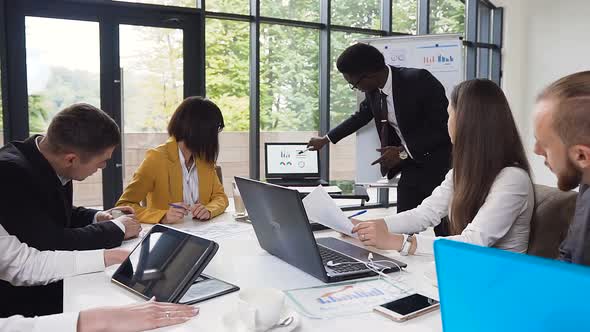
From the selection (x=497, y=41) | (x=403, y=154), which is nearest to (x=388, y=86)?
(x=403, y=154)

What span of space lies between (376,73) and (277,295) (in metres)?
2.03

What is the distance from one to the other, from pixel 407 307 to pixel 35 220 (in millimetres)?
1067

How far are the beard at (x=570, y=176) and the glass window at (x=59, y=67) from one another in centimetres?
365

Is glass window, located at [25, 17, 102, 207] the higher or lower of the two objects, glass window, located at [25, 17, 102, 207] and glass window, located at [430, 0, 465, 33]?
the lower

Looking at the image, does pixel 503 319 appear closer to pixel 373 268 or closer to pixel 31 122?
pixel 373 268

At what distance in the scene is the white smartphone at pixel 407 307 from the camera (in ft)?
3.32

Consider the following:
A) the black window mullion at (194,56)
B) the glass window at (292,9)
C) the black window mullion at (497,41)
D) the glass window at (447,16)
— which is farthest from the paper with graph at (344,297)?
the black window mullion at (497,41)

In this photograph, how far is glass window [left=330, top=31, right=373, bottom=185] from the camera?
513cm

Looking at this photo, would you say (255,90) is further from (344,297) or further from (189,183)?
(344,297)

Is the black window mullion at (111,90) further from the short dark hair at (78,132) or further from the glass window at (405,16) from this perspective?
the glass window at (405,16)

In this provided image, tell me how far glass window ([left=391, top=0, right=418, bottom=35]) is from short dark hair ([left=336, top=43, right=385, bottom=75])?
117 inches

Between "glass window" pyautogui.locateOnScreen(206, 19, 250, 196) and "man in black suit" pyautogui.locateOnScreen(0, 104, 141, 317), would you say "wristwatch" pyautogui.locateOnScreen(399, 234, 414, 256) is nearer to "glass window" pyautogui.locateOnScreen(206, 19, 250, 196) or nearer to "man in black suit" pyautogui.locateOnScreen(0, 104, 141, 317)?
"man in black suit" pyautogui.locateOnScreen(0, 104, 141, 317)

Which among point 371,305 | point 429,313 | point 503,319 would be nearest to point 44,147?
point 371,305

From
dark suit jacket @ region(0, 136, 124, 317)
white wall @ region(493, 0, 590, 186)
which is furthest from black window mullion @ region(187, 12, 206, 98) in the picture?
white wall @ region(493, 0, 590, 186)
